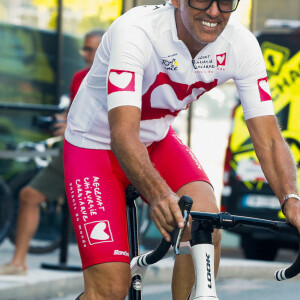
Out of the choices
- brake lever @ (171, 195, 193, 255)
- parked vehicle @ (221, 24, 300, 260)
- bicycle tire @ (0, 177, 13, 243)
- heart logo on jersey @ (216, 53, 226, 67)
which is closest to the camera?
brake lever @ (171, 195, 193, 255)

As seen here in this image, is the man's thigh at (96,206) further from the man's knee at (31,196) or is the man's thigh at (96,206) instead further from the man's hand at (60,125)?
the man's hand at (60,125)

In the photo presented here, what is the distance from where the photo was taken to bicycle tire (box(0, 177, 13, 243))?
9344mm

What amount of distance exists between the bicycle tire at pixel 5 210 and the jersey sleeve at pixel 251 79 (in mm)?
5641

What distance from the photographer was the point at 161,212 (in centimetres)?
311

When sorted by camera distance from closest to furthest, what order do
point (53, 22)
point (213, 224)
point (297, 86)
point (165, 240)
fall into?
point (165, 240) → point (213, 224) → point (297, 86) → point (53, 22)

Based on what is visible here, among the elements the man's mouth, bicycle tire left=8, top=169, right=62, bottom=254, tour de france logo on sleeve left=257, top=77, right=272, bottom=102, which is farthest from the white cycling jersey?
bicycle tire left=8, top=169, right=62, bottom=254

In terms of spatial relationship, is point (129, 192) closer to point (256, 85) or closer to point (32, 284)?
point (256, 85)

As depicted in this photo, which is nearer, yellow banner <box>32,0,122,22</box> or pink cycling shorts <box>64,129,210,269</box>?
pink cycling shorts <box>64,129,210,269</box>

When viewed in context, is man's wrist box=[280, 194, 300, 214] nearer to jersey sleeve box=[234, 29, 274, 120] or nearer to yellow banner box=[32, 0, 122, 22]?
jersey sleeve box=[234, 29, 274, 120]

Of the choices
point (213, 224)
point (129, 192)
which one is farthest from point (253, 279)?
point (213, 224)

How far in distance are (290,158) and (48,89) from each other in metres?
7.01

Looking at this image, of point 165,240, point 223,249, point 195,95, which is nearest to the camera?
point 165,240

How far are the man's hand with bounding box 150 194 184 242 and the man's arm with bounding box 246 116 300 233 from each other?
2.65 ft

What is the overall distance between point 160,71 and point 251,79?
40 cm
